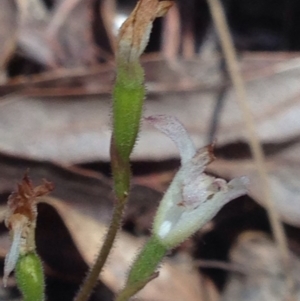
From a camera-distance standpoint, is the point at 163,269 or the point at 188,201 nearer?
the point at 188,201

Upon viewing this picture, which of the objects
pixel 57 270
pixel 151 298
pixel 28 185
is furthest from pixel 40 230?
pixel 28 185

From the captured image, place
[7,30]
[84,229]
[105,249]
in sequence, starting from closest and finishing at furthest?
[105,249]
[84,229]
[7,30]

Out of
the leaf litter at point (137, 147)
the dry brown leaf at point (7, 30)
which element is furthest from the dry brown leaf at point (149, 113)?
the dry brown leaf at point (7, 30)

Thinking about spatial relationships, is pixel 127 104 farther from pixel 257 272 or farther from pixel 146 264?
pixel 257 272

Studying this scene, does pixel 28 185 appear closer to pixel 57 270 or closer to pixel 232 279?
pixel 57 270

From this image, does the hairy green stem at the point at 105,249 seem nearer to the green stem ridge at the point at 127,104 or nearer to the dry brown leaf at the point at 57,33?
the green stem ridge at the point at 127,104

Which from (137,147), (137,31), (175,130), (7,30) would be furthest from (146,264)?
(7,30)

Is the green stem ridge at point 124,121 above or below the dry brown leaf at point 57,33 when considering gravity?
below
